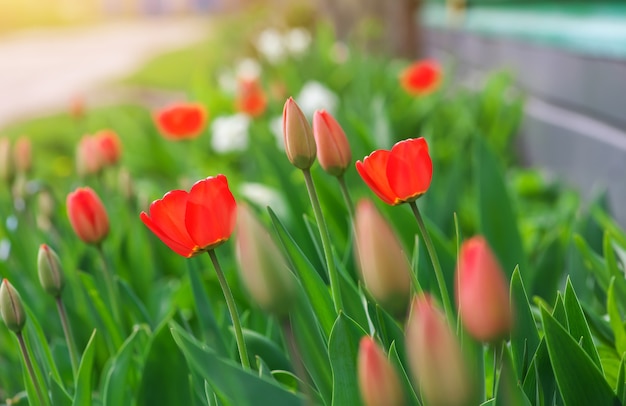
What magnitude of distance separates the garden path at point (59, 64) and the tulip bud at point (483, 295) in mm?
4576

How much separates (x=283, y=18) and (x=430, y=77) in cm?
444

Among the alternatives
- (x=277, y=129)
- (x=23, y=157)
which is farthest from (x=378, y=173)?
(x=277, y=129)

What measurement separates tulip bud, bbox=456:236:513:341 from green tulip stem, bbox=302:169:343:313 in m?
0.26

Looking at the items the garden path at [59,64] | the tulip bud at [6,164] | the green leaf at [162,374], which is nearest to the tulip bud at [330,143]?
the green leaf at [162,374]

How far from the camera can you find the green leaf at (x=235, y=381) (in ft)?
2.18

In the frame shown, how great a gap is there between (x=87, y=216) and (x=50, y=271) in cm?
12

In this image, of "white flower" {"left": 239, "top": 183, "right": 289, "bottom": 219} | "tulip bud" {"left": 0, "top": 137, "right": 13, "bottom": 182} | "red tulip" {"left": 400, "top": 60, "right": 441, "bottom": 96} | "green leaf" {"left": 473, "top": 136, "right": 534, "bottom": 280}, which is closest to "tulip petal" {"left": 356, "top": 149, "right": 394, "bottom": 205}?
"green leaf" {"left": 473, "top": 136, "right": 534, "bottom": 280}

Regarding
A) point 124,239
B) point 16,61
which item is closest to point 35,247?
point 124,239

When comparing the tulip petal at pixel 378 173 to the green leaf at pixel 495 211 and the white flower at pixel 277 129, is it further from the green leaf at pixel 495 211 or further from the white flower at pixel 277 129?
A: the white flower at pixel 277 129

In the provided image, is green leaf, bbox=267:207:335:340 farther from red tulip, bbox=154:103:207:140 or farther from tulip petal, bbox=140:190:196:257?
red tulip, bbox=154:103:207:140

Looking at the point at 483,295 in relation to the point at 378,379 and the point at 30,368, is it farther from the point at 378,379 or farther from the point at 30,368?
the point at 30,368

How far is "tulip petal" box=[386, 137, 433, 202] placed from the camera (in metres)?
0.73

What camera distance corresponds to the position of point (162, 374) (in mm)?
1023

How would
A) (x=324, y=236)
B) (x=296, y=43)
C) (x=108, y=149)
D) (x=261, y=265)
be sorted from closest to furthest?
(x=261, y=265) < (x=324, y=236) < (x=108, y=149) < (x=296, y=43)
